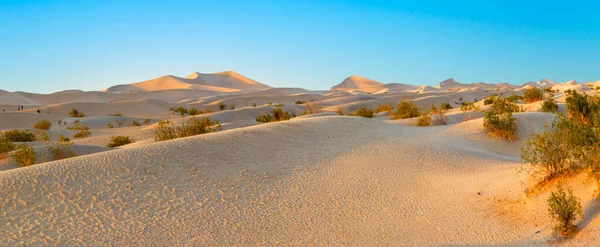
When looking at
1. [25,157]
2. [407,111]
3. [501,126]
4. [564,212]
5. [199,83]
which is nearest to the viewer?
[564,212]

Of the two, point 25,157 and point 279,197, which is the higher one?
point 25,157

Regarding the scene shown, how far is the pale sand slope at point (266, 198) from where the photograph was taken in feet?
16.7

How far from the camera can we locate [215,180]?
7.23 meters

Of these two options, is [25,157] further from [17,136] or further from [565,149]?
[565,149]

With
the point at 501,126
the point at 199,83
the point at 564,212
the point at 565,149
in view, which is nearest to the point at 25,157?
the point at 564,212

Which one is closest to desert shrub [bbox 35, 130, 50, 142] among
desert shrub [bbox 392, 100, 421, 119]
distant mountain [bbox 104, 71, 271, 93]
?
desert shrub [bbox 392, 100, 421, 119]

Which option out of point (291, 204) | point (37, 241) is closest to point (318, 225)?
point (291, 204)

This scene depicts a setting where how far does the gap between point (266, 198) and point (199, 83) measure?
118367 mm

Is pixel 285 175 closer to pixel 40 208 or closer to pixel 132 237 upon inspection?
pixel 132 237

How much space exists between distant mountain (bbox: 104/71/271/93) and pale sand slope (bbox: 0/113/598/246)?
98.7 metres

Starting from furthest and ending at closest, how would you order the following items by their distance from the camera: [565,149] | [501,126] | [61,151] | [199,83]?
[199,83], [501,126], [61,151], [565,149]

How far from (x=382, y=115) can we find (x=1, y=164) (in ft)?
60.5

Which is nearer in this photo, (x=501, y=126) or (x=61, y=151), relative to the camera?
(x=61, y=151)

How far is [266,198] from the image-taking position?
653 centimetres
